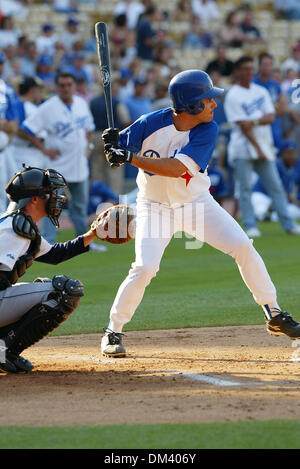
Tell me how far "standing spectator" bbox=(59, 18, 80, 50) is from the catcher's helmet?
14201 millimetres

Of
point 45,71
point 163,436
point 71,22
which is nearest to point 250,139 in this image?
point 45,71

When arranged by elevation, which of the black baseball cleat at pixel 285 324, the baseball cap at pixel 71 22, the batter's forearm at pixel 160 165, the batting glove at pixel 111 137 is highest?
the baseball cap at pixel 71 22

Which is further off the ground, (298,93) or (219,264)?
(298,93)

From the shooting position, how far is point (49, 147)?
470 inches

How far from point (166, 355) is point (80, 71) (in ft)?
40.6

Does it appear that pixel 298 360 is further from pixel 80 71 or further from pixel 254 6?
pixel 254 6

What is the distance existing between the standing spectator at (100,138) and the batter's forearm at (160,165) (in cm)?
946

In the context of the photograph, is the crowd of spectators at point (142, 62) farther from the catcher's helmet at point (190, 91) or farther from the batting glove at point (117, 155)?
the batting glove at point (117, 155)

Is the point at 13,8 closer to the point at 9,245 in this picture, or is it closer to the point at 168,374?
the point at 9,245

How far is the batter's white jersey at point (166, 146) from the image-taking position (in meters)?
6.05

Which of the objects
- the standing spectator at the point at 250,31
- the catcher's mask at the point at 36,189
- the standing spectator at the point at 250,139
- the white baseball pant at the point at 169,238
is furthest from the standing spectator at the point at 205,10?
the catcher's mask at the point at 36,189

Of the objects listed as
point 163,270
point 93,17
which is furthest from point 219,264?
point 93,17

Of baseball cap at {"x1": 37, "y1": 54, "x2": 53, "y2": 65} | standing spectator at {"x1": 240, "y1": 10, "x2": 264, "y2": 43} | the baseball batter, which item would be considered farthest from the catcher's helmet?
standing spectator at {"x1": 240, "y1": 10, "x2": 264, "y2": 43}

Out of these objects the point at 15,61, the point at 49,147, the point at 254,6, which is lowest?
the point at 49,147
